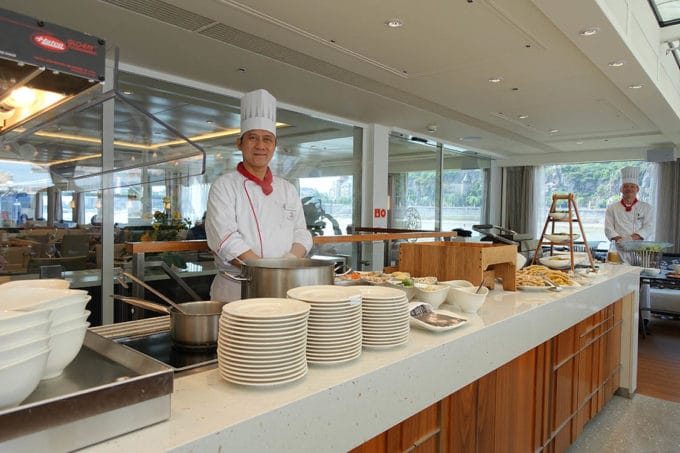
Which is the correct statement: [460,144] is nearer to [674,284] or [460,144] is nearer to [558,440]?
[674,284]

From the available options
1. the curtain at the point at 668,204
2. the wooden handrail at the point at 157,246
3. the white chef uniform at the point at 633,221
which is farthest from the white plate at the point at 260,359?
the curtain at the point at 668,204

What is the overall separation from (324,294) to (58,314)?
593 mm

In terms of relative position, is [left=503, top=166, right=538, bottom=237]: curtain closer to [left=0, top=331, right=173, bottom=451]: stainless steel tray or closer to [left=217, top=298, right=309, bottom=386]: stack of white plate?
[left=217, top=298, right=309, bottom=386]: stack of white plate

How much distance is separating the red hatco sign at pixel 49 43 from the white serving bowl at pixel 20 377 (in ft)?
2.32

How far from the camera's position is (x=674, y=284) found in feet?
17.4

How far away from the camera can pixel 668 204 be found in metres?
8.66

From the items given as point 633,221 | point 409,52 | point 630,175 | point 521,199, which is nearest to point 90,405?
point 409,52

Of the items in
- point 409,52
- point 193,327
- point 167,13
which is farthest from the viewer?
point 409,52

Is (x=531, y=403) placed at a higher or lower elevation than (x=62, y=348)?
lower

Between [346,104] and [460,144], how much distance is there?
401 cm

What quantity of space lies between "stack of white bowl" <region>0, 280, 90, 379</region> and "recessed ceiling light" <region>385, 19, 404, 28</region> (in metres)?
2.94

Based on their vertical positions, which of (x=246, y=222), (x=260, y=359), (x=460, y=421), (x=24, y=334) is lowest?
(x=460, y=421)

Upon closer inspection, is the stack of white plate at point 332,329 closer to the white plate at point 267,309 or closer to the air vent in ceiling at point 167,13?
the white plate at point 267,309

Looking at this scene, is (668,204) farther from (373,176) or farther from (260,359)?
(260,359)
